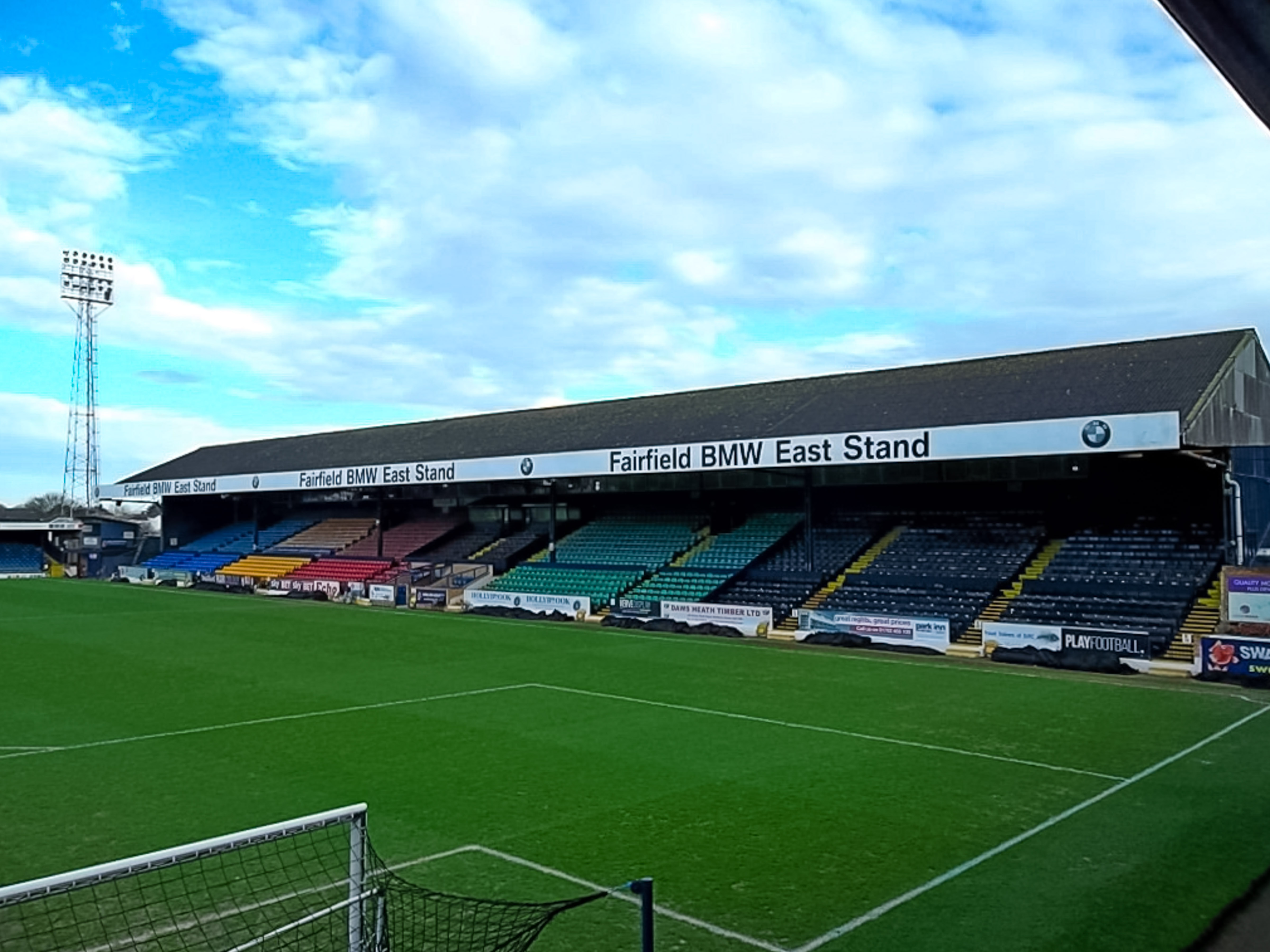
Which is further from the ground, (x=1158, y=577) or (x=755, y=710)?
(x=1158, y=577)

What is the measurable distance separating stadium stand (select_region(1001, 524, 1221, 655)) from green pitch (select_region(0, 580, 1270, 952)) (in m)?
3.50

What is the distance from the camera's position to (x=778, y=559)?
32.9m

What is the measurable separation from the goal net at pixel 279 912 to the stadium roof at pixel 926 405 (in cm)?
1951

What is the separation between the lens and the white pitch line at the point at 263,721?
42.7 feet

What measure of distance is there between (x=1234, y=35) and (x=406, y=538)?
4470 centimetres

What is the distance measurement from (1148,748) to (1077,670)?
8.19 meters

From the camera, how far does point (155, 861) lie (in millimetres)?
4871

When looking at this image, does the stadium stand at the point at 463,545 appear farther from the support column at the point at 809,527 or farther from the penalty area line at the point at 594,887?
the penalty area line at the point at 594,887

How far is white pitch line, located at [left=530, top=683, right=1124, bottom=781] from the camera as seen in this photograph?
479 inches

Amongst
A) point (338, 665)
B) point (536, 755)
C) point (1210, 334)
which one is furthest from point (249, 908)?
point (1210, 334)

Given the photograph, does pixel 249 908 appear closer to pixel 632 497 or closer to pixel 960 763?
pixel 960 763

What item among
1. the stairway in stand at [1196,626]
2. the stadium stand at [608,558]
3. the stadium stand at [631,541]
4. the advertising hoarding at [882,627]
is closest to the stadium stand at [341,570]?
the stadium stand at [608,558]

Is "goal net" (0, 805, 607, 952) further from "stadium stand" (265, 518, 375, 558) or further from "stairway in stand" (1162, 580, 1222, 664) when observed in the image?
"stadium stand" (265, 518, 375, 558)

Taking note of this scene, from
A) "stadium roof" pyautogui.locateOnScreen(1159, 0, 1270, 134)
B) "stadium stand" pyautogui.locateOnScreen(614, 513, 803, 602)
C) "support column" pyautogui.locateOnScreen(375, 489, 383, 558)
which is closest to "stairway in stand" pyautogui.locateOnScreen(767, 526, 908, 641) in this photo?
"stadium stand" pyautogui.locateOnScreen(614, 513, 803, 602)
